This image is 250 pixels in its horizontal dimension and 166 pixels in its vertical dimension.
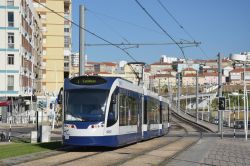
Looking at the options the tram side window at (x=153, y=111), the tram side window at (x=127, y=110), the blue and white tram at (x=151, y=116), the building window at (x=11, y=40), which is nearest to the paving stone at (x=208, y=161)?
the tram side window at (x=127, y=110)

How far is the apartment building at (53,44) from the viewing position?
11512 centimetres

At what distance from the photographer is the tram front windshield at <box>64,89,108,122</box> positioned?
23508mm

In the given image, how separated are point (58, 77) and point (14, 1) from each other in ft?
124

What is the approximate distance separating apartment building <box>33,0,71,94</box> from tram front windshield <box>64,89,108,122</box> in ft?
297

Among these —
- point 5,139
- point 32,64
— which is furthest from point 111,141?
point 32,64

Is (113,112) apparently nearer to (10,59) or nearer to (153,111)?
(153,111)

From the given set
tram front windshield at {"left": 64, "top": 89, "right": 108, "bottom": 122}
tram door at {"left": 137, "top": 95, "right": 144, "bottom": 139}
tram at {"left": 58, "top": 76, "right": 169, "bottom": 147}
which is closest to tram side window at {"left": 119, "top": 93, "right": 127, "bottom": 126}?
tram at {"left": 58, "top": 76, "right": 169, "bottom": 147}

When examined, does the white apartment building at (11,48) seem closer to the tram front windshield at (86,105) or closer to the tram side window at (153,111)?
the tram side window at (153,111)

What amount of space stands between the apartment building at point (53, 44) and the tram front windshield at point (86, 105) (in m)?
90.4

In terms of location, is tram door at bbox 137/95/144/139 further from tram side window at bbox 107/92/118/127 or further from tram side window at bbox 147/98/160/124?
tram side window at bbox 107/92/118/127

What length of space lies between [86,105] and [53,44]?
9395 centimetres

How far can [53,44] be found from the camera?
116375 mm

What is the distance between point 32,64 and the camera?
95.9 meters

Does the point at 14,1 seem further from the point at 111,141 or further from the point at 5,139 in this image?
the point at 111,141
